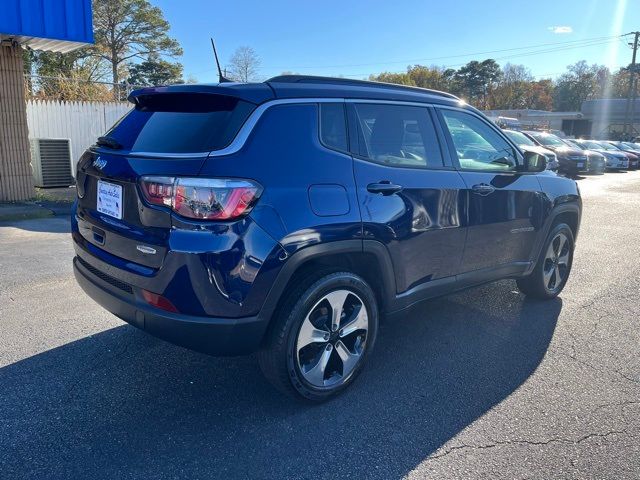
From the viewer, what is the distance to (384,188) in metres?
3.14

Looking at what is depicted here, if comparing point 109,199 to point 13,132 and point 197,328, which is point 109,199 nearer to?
point 197,328

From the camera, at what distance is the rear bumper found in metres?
2.59

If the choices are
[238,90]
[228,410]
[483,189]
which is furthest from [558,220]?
[228,410]

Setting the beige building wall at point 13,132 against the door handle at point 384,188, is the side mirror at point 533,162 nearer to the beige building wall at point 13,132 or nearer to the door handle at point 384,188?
the door handle at point 384,188

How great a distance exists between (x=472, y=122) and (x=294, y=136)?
74.5 inches

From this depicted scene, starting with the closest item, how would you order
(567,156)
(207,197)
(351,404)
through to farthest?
(207,197) → (351,404) → (567,156)

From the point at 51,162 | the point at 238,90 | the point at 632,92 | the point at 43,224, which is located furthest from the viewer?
the point at 632,92

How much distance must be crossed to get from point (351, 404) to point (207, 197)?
5.11 ft

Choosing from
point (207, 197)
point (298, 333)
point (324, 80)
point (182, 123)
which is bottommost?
point (298, 333)

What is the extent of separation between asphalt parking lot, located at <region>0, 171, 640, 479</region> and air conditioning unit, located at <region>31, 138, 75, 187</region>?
343 inches

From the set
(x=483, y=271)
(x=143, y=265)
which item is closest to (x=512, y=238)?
(x=483, y=271)

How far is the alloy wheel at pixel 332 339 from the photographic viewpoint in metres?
2.97

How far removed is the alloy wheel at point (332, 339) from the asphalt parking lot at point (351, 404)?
0.20 metres

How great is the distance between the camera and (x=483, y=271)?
4062mm
